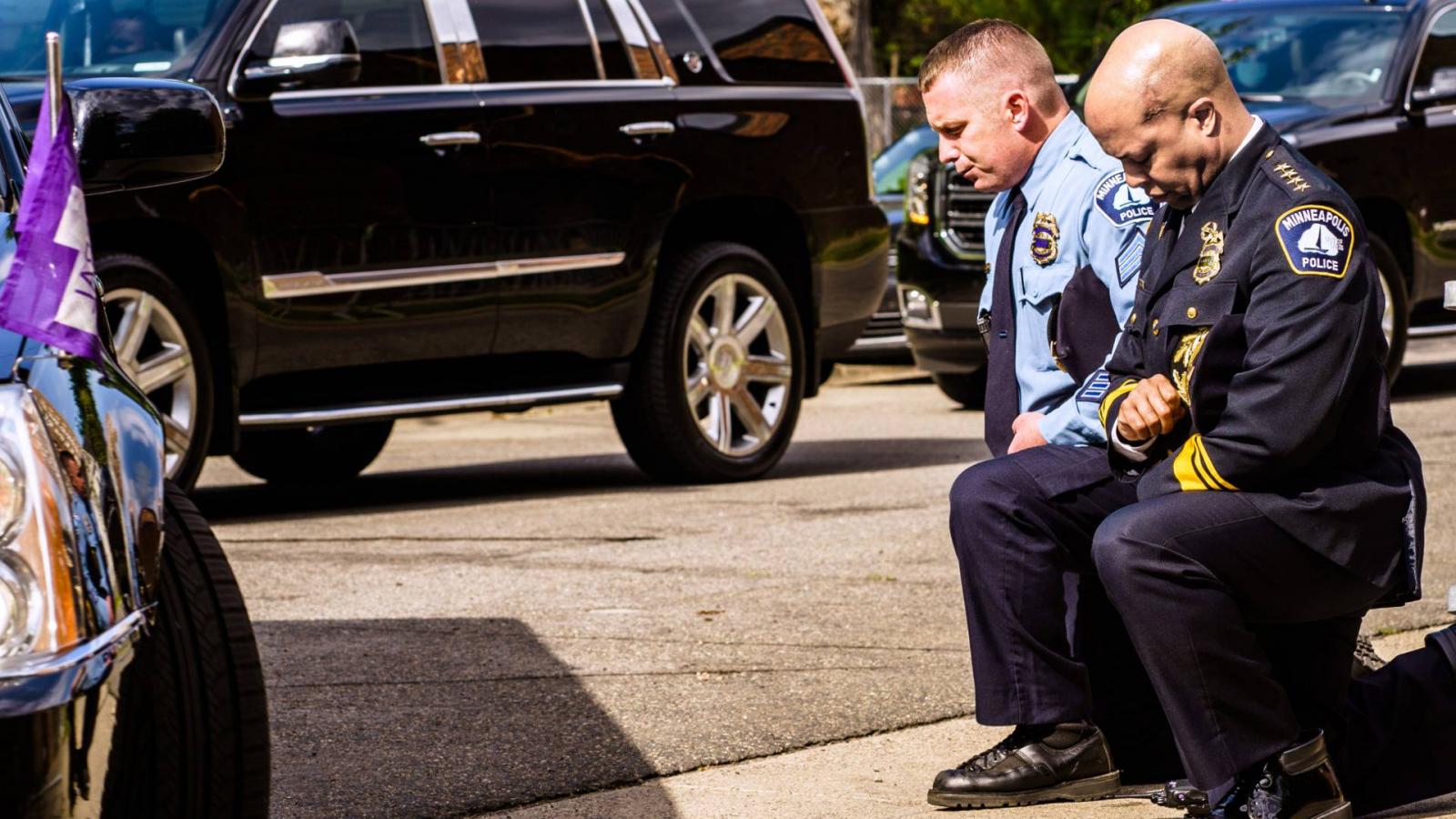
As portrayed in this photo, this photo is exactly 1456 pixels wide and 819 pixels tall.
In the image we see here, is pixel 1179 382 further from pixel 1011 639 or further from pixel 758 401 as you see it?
pixel 758 401

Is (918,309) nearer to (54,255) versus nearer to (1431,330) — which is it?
(1431,330)

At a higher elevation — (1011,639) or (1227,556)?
(1227,556)

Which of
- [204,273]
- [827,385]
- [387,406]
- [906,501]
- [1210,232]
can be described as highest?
[1210,232]

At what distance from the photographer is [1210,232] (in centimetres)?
339

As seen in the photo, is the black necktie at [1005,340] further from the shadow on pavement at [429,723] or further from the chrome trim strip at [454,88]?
the chrome trim strip at [454,88]

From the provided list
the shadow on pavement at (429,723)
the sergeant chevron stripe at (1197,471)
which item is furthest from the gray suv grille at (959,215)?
the sergeant chevron stripe at (1197,471)

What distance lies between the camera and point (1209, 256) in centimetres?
338

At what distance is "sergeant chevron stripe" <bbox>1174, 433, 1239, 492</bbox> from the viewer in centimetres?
334

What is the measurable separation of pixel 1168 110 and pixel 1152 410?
1.44 ft

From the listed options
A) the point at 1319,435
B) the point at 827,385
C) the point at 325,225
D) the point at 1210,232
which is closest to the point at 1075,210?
the point at 1210,232

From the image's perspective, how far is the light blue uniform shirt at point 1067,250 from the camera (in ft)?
12.5

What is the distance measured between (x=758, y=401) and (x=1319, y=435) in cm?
528

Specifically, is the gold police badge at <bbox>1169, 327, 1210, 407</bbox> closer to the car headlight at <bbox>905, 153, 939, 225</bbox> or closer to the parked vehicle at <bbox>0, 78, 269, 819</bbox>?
the parked vehicle at <bbox>0, 78, 269, 819</bbox>

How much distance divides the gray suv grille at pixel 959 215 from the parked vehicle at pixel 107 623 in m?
7.78
